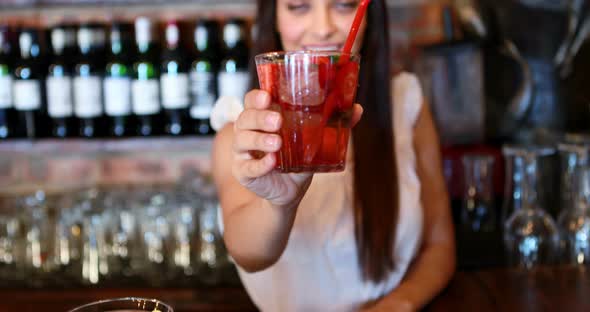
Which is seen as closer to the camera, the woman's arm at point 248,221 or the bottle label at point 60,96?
the woman's arm at point 248,221

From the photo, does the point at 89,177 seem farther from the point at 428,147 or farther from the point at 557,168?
the point at 557,168

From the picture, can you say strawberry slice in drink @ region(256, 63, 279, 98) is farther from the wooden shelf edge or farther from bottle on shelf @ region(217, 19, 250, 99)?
the wooden shelf edge

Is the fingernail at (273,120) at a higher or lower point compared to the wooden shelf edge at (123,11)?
lower

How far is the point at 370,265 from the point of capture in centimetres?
173

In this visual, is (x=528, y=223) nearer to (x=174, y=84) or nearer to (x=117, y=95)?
(x=174, y=84)

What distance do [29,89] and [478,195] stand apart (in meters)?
A: 1.42

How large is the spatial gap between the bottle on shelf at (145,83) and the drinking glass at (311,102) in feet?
4.71

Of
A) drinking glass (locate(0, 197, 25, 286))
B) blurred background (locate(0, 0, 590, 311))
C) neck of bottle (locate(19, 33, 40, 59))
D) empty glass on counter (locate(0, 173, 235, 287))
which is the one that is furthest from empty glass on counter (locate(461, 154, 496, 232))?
neck of bottle (locate(19, 33, 40, 59))

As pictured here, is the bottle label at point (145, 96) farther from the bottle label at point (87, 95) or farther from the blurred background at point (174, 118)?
the bottle label at point (87, 95)

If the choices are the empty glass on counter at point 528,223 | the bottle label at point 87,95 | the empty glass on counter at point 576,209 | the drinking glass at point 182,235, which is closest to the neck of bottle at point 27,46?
the bottle label at point 87,95

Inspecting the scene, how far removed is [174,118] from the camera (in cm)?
254

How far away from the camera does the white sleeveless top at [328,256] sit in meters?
1.75

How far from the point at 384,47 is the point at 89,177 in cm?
141

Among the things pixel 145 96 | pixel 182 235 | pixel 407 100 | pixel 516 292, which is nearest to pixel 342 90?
pixel 516 292
